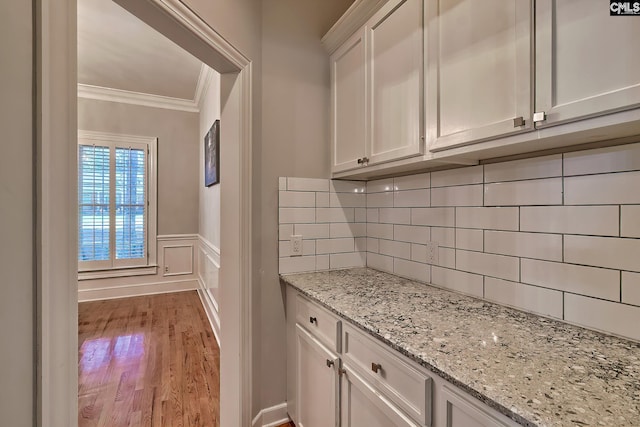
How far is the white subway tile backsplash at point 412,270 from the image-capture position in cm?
154

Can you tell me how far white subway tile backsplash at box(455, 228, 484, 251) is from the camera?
1.28 meters

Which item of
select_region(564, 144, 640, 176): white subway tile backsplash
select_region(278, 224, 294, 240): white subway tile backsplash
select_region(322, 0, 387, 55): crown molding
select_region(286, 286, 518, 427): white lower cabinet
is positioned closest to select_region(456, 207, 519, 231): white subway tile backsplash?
select_region(564, 144, 640, 176): white subway tile backsplash

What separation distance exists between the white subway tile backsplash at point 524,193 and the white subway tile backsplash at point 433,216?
19 cm

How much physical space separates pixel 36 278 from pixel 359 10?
5.47 ft

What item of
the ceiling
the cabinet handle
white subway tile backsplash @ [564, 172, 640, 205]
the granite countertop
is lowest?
the granite countertop

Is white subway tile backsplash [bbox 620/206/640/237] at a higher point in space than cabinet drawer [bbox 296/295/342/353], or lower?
higher

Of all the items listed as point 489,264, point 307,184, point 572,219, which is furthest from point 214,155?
point 572,219

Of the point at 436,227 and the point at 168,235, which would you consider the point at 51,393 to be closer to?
the point at 436,227

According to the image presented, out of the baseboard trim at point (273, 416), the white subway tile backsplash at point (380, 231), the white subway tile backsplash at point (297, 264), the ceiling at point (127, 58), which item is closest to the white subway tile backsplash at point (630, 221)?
the white subway tile backsplash at point (380, 231)

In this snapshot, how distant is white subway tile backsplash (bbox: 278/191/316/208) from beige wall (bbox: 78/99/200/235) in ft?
11.1

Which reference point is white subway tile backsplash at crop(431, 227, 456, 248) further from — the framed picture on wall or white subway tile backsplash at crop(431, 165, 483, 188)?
the framed picture on wall

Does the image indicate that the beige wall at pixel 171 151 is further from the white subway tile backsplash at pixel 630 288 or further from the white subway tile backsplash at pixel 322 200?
the white subway tile backsplash at pixel 630 288

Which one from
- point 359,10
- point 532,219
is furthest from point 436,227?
point 359,10

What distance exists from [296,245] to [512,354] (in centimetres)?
121
